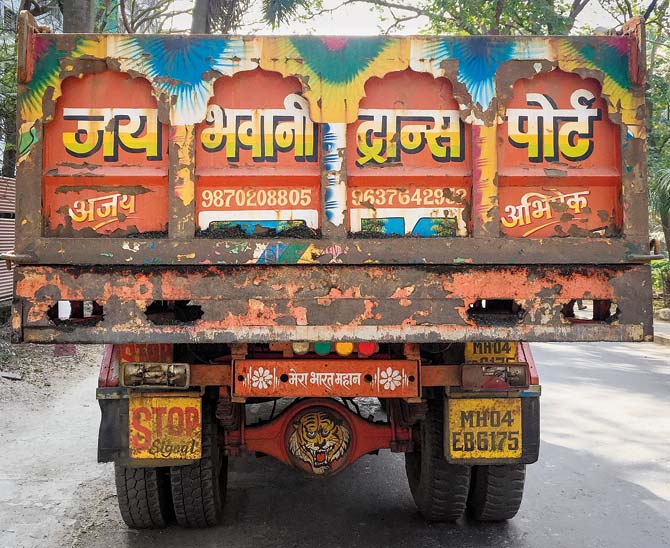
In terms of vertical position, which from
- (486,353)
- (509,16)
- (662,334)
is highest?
(509,16)

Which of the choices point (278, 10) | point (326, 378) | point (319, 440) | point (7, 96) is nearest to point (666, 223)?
point (278, 10)

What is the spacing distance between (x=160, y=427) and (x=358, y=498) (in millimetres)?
1689

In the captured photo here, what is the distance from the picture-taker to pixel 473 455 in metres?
3.66

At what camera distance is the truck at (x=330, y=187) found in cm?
319

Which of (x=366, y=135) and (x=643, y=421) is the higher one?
(x=366, y=135)

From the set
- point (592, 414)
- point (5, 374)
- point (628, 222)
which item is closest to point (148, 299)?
point (628, 222)

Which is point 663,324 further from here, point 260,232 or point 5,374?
point 260,232

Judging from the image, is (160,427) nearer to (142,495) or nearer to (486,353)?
(142,495)

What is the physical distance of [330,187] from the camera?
323 cm

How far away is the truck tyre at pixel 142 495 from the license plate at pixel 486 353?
6.16 ft

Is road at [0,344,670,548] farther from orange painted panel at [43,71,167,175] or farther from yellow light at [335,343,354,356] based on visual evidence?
orange painted panel at [43,71,167,175]

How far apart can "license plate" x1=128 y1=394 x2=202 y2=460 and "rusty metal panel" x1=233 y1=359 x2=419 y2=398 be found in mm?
357

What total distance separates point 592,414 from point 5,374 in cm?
672

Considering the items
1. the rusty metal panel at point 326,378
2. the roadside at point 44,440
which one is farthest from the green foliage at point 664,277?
the rusty metal panel at point 326,378
